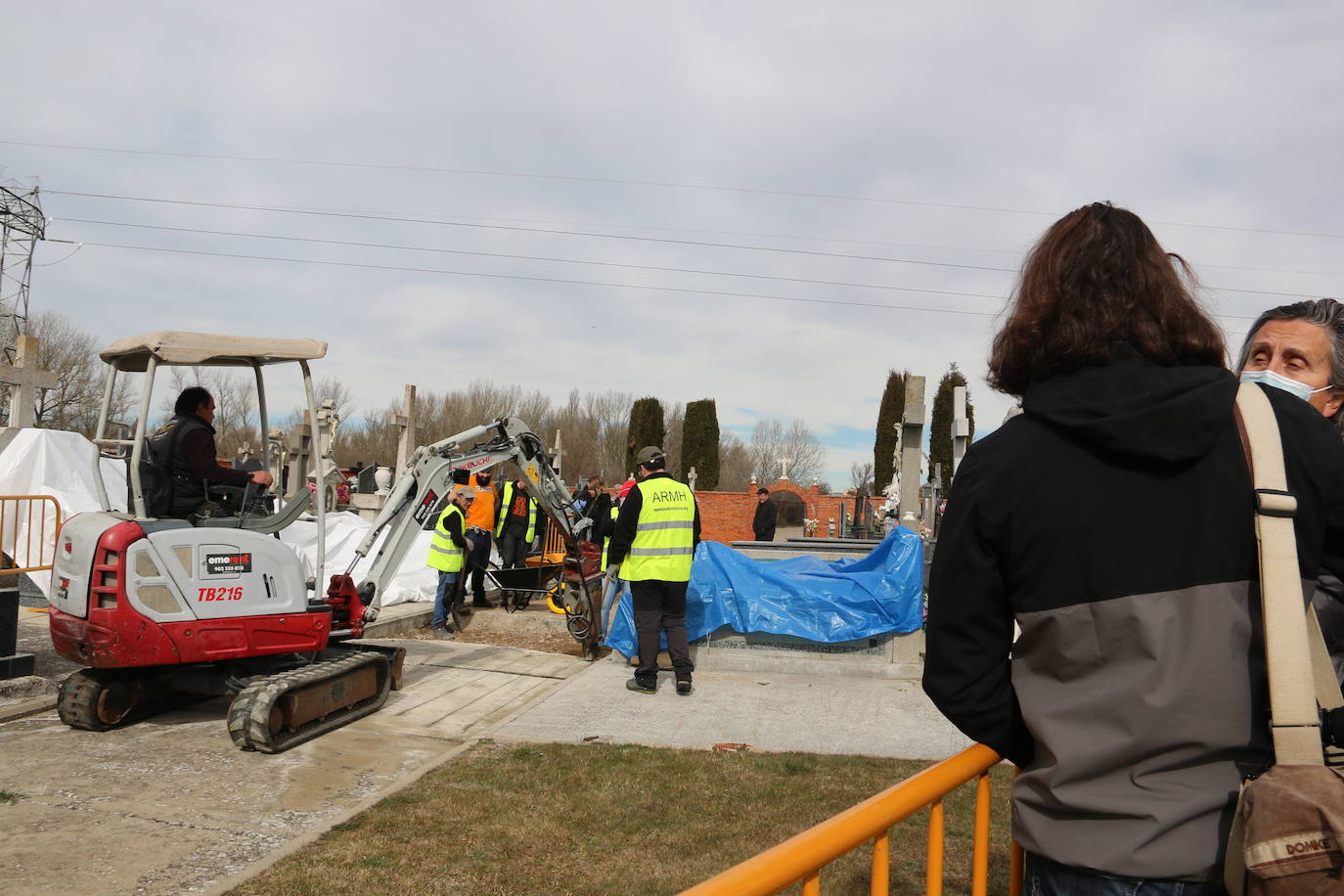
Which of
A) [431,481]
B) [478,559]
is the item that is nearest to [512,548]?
[478,559]

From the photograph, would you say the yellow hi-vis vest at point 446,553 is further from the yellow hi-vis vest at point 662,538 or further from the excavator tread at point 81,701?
the excavator tread at point 81,701

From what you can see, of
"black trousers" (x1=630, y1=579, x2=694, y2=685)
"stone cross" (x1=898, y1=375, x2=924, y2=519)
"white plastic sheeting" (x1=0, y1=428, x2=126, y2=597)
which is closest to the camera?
"black trousers" (x1=630, y1=579, x2=694, y2=685)

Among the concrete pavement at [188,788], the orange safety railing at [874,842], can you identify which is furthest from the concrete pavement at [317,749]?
the orange safety railing at [874,842]

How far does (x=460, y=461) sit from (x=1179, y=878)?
7992 mm

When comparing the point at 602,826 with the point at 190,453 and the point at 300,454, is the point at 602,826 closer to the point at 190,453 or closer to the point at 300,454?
the point at 190,453

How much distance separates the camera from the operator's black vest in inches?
271

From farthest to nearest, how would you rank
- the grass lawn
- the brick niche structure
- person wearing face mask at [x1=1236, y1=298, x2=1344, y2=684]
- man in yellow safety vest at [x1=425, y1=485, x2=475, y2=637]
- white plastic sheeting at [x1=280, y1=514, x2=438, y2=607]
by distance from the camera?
the brick niche structure
white plastic sheeting at [x1=280, y1=514, x2=438, y2=607]
man in yellow safety vest at [x1=425, y1=485, x2=475, y2=637]
the grass lawn
person wearing face mask at [x1=1236, y1=298, x2=1344, y2=684]

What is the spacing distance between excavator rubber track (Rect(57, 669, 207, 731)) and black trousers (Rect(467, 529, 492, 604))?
548 cm

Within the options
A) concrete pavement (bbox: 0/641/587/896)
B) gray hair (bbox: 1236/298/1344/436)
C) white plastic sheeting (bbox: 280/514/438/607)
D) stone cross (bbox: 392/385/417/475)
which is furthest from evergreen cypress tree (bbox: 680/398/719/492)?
gray hair (bbox: 1236/298/1344/436)

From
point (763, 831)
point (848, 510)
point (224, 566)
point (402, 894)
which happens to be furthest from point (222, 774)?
point (848, 510)

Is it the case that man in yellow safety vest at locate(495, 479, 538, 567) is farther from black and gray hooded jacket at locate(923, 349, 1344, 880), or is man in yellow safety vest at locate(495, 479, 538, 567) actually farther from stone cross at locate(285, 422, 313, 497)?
black and gray hooded jacket at locate(923, 349, 1344, 880)

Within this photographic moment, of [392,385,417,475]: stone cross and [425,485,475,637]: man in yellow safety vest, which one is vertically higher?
[392,385,417,475]: stone cross

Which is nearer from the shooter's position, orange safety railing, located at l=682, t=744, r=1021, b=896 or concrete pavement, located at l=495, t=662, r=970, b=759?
orange safety railing, located at l=682, t=744, r=1021, b=896

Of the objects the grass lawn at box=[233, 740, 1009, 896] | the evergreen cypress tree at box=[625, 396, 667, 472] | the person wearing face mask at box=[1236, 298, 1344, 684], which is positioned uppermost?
the evergreen cypress tree at box=[625, 396, 667, 472]
